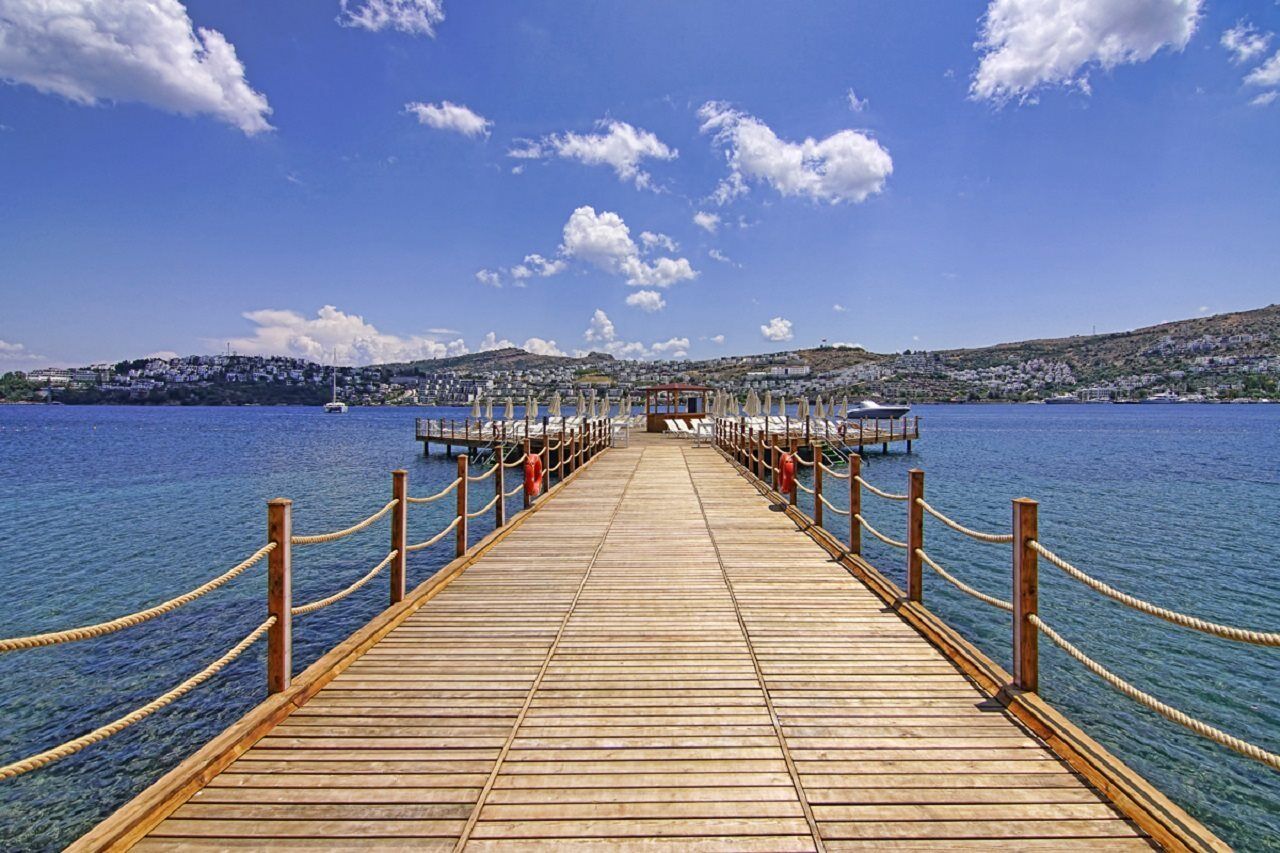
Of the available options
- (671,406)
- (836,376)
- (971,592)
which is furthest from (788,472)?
(836,376)

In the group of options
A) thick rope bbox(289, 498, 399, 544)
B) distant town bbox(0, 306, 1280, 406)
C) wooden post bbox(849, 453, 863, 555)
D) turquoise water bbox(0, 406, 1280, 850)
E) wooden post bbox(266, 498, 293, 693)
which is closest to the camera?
wooden post bbox(266, 498, 293, 693)

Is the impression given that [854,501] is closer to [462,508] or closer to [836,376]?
[462,508]

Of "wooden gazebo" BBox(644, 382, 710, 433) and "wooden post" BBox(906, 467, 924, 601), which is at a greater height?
"wooden gazebo" BBox(644, 382, 710, 433)

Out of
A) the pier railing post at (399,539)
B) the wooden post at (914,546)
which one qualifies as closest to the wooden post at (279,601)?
the pier railing post at (399,539)

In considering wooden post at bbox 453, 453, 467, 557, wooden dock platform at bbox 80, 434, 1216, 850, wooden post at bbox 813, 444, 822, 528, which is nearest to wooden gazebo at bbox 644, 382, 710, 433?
wooden post at bbox 813, 444, 822, 528

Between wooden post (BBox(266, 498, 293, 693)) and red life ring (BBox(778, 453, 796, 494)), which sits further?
red life ring (BBox(778, 453, 796, 494))

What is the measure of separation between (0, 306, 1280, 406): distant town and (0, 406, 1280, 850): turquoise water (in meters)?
70.7

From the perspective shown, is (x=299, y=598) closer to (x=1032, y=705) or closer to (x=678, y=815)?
(x=678, y=815)

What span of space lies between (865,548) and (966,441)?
39.4 meters

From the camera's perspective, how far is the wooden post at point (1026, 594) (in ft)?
12.3

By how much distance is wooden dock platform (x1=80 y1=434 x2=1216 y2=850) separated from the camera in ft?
8.50

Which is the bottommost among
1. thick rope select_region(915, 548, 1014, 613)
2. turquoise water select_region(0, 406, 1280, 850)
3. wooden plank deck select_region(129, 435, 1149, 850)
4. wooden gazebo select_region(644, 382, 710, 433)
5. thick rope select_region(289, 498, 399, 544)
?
turquoise water select_region(0, 406, 1280, 850)

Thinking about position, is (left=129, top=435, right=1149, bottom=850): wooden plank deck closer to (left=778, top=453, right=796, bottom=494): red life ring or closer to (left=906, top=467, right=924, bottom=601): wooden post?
(left=906, top=467, right=924, bottom=601): wooden post

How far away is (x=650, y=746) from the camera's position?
3230 mm
